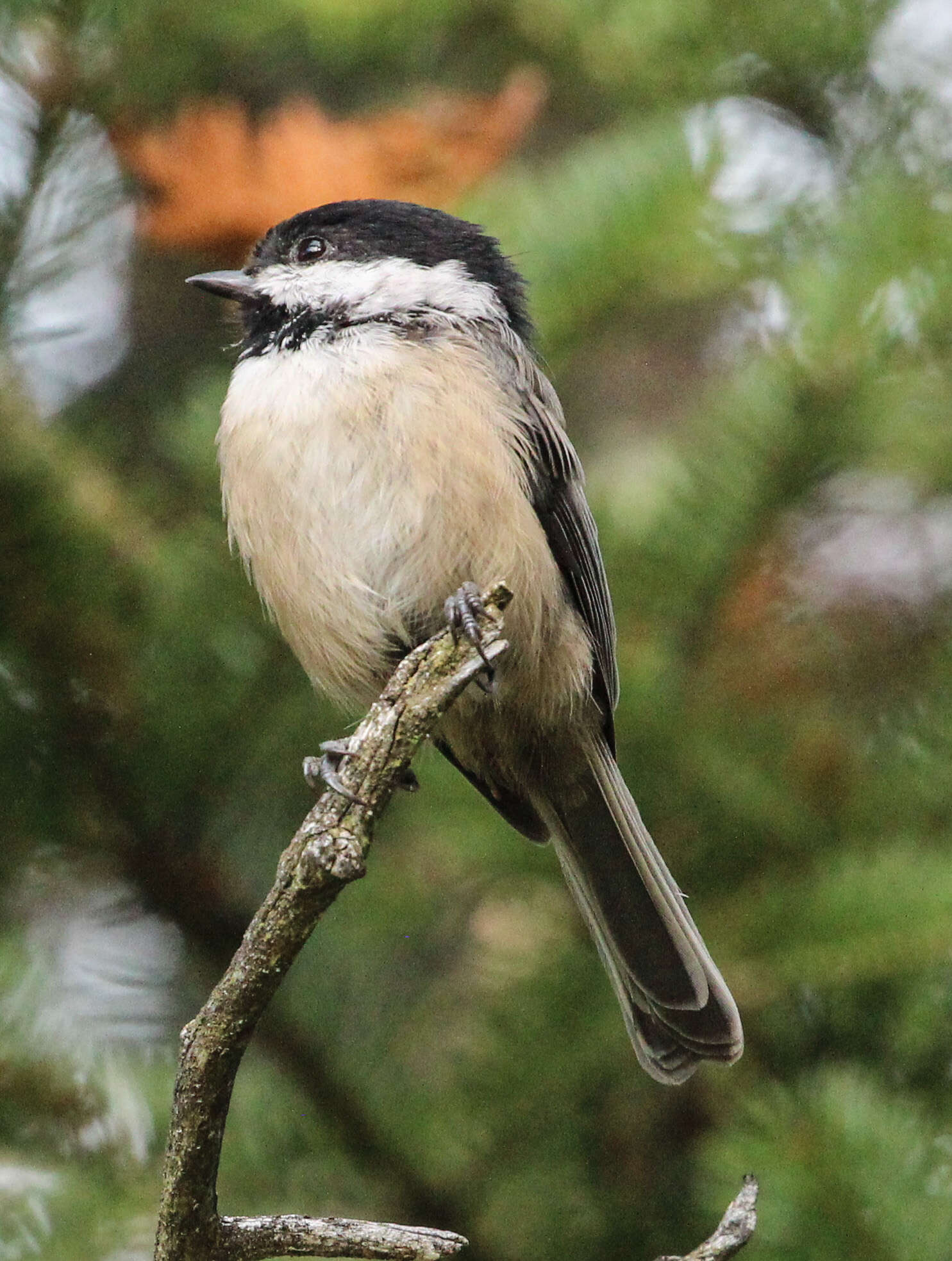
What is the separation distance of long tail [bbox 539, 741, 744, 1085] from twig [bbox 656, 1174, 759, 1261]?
755 millimetres

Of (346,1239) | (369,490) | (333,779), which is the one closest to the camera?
(346,1239)

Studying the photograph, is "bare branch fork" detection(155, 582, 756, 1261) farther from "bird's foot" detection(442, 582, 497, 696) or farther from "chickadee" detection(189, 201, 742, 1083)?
"chickadee" detection(189, 201, 742, 1083)

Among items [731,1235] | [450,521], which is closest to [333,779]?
[731,1235]

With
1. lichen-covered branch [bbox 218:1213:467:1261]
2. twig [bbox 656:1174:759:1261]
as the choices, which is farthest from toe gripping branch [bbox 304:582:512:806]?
twig [bbox 656:1174:759:1261]

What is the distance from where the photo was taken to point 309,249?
2650 mm

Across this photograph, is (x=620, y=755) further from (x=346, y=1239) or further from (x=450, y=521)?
(x=346, y=1239)

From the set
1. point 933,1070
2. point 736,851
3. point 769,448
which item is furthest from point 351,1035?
point 769,448

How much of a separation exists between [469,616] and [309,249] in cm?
115

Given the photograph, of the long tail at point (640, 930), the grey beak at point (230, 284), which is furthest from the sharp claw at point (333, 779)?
the grey beak at point (230, 284)

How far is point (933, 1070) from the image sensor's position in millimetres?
2084

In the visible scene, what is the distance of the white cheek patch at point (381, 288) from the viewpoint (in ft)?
8.30

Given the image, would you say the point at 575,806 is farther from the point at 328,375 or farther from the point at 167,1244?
the point at 167,1244

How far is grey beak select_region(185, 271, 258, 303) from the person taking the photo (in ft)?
8.65

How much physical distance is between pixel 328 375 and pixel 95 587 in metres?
0.66
